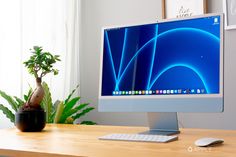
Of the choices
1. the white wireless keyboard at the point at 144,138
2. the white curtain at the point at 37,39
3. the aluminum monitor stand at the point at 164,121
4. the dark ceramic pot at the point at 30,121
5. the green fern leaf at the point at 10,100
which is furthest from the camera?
the white curtain at the point at 37,39

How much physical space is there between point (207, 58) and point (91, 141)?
20.6 inches

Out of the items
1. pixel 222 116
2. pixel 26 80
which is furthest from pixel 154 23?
pixel 26 80

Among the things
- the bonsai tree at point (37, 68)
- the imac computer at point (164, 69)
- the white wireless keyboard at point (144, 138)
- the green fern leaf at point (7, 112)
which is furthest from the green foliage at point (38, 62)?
the green fern leaf at point (7, 112)

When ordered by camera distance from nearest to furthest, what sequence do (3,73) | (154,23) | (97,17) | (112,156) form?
(112,156) → (154,23) → (3,73) → (97,17)

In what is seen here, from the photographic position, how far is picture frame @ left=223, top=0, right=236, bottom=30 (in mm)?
2359

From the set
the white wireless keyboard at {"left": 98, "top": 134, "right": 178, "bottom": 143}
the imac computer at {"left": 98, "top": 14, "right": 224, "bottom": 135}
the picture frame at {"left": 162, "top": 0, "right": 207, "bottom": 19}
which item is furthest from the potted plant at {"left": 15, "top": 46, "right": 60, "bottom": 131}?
the picture frame at {"left": 162, "top": 0, "right": 207, "bottom": 19}

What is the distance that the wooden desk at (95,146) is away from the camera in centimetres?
109

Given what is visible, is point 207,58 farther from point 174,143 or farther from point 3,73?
point 3,73

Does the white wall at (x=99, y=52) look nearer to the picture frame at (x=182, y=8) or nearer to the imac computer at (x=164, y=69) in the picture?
the picture frame at (x=182, y=8)

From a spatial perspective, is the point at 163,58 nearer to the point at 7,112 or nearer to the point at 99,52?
the point at 7,112

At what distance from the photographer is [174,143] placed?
49.8 inches

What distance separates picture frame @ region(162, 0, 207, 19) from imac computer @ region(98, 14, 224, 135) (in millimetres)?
1038

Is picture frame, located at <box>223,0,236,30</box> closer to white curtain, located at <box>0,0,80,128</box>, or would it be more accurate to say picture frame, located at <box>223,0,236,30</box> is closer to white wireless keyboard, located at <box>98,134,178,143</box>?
white curtain, located at <box>0,0,80,128</box>

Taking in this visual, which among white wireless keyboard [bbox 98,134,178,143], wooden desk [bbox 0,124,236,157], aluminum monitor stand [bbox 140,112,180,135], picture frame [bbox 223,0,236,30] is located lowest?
wooden desk [bbox 0,124,236,157]
